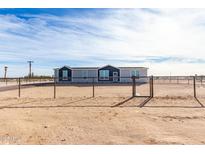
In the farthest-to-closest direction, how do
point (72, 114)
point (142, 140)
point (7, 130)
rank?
1. point (72, 114)
2. point (7, 130)
3. point (142, 140)

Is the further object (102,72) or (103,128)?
(102,72)

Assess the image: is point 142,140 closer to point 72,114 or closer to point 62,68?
point 72,114

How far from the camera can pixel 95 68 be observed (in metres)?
47.2

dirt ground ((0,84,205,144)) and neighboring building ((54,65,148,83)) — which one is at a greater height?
neighboring building ((54,65,148,83))

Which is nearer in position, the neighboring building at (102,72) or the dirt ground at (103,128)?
the dirt ground at (103,128)

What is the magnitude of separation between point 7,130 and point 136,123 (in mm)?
3558

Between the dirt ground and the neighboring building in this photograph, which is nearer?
the dirt ground

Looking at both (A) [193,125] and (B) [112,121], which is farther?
(B) [112,121]

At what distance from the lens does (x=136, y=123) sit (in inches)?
344

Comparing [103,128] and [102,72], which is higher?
[102,72]

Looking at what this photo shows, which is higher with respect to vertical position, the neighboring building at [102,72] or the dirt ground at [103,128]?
the neighboring building at [102,72]
